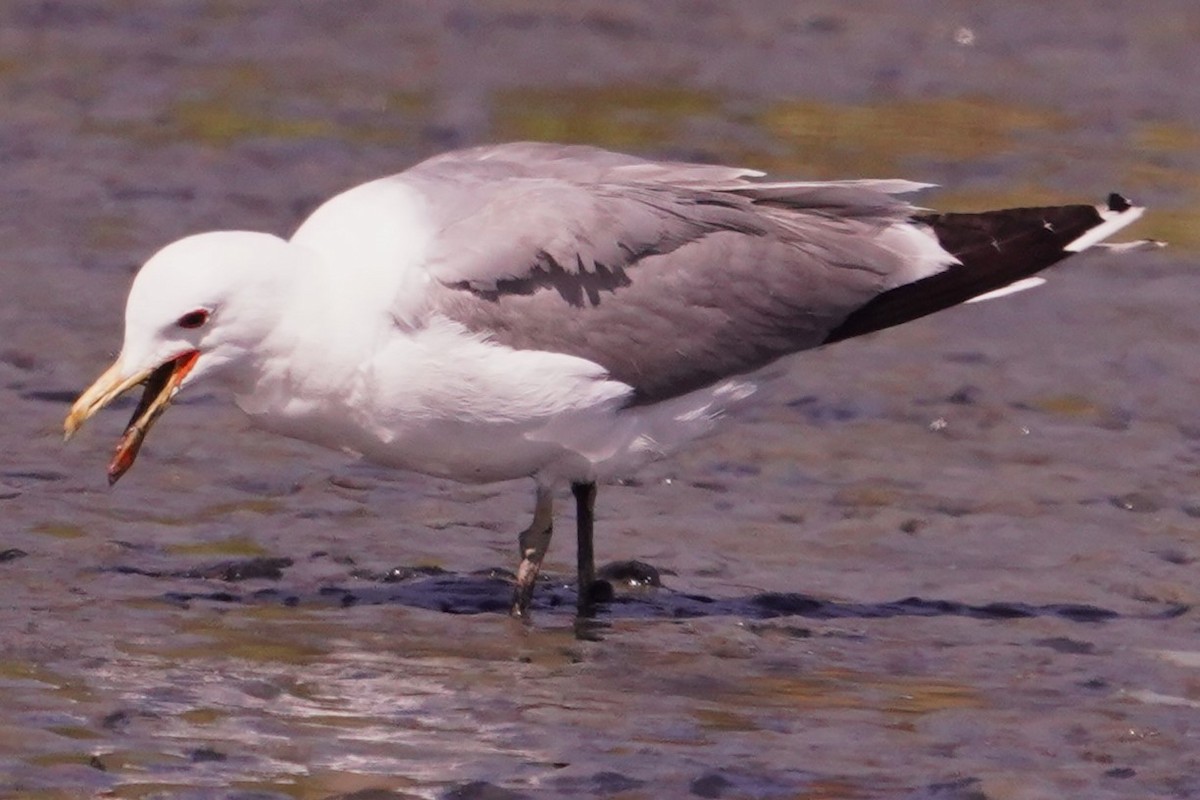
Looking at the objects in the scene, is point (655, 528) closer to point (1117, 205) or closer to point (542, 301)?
point (542, 301)

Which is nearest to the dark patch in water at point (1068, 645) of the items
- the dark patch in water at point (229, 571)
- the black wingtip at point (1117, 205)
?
the black wingtip at point (1117, 205)

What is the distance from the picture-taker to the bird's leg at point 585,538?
8156 mm

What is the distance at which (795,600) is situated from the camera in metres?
8.13

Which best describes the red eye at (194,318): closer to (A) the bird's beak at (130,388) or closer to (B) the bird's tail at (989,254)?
(A) the bird's beak at (130,388)

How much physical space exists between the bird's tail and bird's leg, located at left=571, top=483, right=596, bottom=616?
100 cm

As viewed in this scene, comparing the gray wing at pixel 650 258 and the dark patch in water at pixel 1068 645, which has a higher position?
the gray wing at pixel 650 258

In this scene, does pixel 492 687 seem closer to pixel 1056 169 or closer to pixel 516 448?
pixel 516 448

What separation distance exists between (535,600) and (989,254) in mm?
1883

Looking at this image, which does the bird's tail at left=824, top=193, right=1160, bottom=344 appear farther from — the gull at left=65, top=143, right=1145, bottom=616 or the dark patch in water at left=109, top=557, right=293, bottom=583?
the dark patch in water at left=109, top=557, right=293, bottom=583

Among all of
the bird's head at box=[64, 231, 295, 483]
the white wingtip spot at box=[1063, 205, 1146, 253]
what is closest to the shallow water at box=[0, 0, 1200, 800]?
the bird's head at box=[64, 231, 295, 483]

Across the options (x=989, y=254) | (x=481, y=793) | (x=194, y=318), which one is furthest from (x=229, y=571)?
(x=989, y=254)

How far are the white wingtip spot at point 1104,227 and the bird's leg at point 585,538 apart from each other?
5.96 feet

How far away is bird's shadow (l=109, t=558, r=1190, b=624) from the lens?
796cm

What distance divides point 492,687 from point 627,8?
1071 centimetres
